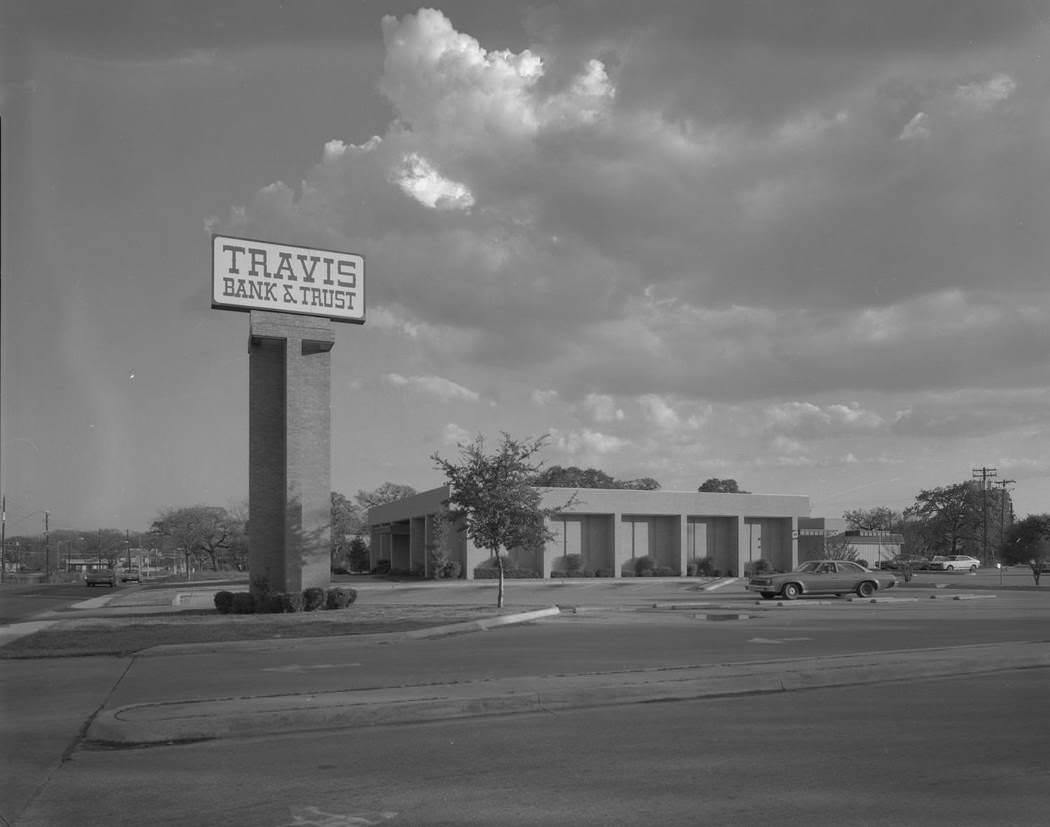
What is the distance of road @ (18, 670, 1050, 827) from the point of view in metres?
7.16

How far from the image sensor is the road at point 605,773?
23.5ft

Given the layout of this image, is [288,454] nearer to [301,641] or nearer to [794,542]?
[301,641]

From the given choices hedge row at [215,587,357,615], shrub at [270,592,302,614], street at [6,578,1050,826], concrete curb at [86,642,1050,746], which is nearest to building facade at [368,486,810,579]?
hedge row at [215,587,357,615]

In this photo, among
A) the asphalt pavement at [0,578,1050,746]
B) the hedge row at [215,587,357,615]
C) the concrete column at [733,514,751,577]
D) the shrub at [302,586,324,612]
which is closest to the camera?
the asphalt pavement at [0,578,1050,746]

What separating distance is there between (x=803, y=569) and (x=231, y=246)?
858 inches

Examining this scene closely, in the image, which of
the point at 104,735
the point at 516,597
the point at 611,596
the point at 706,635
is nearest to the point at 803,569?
the point at 611,596

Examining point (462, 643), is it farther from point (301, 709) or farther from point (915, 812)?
point (915, 812)

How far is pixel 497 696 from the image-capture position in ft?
37.8

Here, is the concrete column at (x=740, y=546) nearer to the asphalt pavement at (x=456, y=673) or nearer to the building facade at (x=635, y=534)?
the building facade at (x=635, y=534)

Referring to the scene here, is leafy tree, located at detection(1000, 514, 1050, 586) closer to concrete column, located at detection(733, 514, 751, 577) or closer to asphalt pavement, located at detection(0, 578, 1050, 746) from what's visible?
concrete column, located at detection(733, 514, 751, 577)

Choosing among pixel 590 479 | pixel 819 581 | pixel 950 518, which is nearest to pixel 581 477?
pixel 590 479

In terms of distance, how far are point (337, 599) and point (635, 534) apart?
35.6 meters

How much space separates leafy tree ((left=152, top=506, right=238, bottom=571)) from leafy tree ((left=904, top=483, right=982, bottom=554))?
245ft

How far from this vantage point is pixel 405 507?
216ft
